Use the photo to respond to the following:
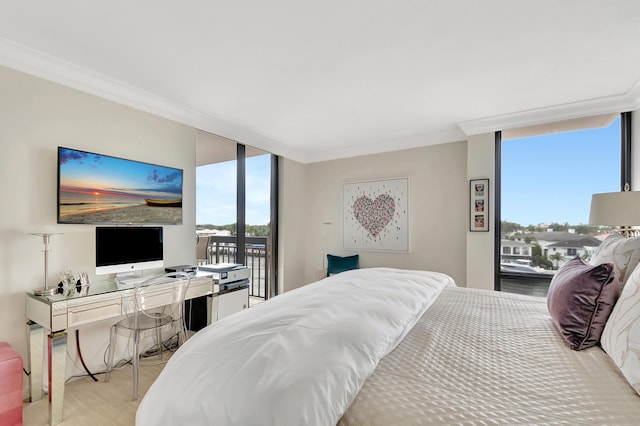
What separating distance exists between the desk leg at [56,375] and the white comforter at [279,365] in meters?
1.23

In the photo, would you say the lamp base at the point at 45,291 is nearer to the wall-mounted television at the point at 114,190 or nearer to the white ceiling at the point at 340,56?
the wall-mounted television at the point at 114,190

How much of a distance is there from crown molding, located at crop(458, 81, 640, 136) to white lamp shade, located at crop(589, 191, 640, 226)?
1207 millimetres

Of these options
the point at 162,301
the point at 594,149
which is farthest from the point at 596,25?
the point at 162,301

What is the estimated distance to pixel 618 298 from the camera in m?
1.27

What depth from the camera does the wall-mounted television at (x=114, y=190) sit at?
240 centimetres

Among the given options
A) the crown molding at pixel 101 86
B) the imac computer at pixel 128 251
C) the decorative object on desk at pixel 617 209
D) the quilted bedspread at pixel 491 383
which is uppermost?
the crown molding at pixel 101 86

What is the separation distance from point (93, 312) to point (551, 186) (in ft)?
14.5

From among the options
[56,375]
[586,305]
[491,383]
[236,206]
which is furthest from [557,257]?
[56,375]

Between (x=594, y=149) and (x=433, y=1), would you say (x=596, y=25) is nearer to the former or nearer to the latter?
(x=433, y=1)

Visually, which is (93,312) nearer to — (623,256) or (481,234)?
(623,256)

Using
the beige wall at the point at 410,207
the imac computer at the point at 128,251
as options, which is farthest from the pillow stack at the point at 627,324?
the imac computer at the point at 128,251

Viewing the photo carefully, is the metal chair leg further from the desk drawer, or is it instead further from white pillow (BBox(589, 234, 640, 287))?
white pillow (BBox(589, 234, 640, 287))

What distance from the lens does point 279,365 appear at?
0.98 m

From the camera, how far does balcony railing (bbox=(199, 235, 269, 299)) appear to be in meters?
4.00
